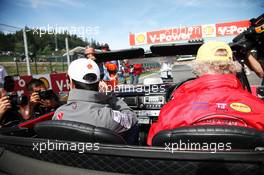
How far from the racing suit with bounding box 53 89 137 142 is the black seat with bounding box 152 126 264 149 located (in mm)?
689

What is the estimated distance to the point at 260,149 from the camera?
4.00 feet

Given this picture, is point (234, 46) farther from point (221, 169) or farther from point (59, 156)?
point (59, 156)

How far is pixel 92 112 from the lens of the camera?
1.89 m

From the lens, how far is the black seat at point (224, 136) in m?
1.26

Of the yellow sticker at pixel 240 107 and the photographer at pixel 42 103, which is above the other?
the yellow sticker at pixel 240 107

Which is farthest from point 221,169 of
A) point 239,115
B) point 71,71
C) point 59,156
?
point 71,71

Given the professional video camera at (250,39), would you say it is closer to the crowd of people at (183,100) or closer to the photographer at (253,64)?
the photographer at (253,64)

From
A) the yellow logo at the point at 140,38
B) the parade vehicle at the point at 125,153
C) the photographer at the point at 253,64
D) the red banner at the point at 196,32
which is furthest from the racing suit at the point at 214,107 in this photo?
the yellow logo at the point at 140,38

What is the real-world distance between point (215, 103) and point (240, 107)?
0.13 metres

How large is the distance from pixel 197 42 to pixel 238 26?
2884 centimetres

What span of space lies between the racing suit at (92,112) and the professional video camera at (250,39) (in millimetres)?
1250

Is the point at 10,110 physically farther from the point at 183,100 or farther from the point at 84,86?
→ the point at 183,100

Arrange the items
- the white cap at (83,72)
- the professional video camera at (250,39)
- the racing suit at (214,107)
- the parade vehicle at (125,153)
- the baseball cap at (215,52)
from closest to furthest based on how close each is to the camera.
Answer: the parade vehicle at (125,153) → the racing suit at (214,107) → the baseball cap at (215,52) → the white cap at (83,72) → the professional video camera at (250,39)

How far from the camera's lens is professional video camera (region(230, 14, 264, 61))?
2439 mm
